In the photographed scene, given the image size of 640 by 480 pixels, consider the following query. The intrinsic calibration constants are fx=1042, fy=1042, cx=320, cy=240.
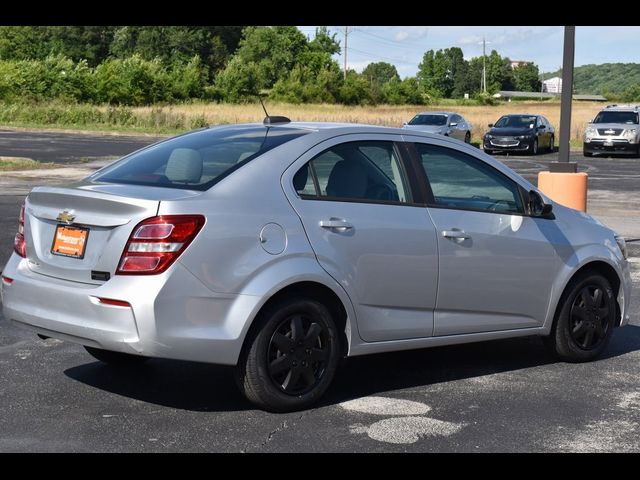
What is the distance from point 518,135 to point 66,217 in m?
32.9

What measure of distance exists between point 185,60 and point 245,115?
197ft

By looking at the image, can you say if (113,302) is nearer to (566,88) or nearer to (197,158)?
(197,158)

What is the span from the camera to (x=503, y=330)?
6.80 metres

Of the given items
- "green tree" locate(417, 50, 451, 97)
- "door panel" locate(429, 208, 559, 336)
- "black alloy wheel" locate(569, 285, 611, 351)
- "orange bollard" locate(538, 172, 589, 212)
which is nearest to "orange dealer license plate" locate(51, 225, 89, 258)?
"door panel" locate(429, 208, 559, 336)

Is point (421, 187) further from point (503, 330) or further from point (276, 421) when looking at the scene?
point (276, 421)

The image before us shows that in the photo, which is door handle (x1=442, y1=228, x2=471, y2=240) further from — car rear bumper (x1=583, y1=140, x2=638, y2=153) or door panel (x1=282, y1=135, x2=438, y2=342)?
car rear bumper (x1=583, y1=140, x2=638, y2=153)

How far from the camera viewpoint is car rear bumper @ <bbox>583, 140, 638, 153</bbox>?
3703 cm

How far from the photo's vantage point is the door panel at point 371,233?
19.2 feet

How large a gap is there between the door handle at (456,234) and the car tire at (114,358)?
83.4 inches

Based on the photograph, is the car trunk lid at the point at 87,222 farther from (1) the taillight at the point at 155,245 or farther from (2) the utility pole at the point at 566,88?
(2) the utility pole at the point at 566,88

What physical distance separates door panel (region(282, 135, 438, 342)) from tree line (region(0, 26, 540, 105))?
44119 mm

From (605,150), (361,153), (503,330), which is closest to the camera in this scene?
(361,153)

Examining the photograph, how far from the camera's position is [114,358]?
22.0ft
